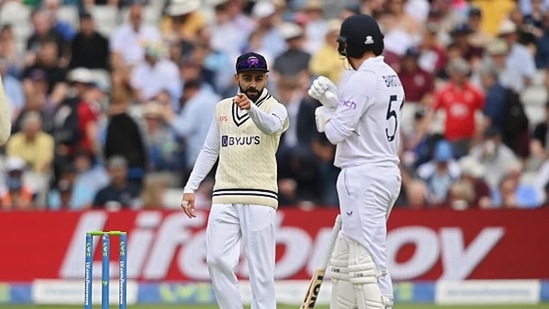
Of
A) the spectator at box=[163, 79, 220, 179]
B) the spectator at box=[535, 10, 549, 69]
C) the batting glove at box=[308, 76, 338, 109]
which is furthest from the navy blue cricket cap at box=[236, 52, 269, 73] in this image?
the spectator at box=[535, 10, 549, 69]

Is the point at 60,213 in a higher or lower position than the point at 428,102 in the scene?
lower

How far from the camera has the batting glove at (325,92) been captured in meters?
8.57

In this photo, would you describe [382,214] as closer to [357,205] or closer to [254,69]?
[357,205]

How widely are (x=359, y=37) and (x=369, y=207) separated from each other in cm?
99

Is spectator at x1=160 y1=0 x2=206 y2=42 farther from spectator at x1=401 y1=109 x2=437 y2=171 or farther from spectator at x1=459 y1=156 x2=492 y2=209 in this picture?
spectator at x1=459 y1=156 x2=492 y2=209

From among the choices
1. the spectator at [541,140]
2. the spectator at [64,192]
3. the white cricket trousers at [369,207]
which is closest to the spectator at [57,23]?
the spectator at [64,192]

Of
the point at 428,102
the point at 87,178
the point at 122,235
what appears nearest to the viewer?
the point at 122,235

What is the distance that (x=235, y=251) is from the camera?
8852 millimetres

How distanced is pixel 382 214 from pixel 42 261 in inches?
238

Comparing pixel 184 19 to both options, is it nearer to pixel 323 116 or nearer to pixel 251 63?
pixel 251 63

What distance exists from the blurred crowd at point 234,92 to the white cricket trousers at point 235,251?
541 cm

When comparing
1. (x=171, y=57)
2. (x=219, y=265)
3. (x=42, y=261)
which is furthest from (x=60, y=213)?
(x=219, y=265)

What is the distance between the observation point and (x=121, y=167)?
46.8 feet

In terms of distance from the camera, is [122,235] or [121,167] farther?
[121,167]
